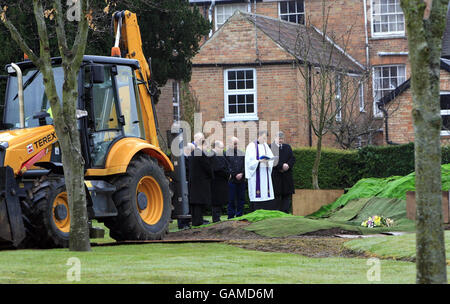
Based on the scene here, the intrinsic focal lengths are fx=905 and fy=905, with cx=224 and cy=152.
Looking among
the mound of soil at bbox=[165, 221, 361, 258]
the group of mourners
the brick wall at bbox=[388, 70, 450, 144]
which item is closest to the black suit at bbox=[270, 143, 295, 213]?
the group of mourners

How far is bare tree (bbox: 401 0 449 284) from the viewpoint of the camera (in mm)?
6945

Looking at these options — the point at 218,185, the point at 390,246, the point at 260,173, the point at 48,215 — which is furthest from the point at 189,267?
the point at 260,173

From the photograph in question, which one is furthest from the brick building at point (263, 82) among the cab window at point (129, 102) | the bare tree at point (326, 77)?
the cab window at point (129, 102)

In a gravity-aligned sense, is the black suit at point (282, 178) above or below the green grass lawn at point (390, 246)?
above

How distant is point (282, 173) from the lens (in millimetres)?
20703

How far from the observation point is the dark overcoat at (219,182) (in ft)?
65.7

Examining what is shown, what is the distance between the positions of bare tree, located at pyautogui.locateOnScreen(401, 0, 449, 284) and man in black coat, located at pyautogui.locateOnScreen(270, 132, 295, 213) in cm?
1361

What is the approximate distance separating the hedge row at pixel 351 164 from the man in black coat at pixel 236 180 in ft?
14.0

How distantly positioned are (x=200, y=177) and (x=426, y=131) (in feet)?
42.0

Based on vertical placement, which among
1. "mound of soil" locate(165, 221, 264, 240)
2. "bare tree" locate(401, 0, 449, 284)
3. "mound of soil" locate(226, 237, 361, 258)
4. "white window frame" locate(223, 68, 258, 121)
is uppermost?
Result: "white window frame" locate(223, 68, 258, 121)

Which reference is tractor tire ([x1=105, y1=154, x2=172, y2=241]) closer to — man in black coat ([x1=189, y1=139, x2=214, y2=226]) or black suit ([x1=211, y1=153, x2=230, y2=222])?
man in black coat ([x1=189, y1=139, x2=214, y2=226])

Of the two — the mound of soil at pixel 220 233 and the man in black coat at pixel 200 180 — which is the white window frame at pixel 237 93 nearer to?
the man in black coat at pixel 200 180

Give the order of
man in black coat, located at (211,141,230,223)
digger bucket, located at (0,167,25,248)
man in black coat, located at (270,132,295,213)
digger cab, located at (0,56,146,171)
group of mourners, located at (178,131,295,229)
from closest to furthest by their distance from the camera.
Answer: digger bucket, located at (0,167,25,248) < digger cab, located at (0,56,146,171) < group of mourners, located at (178,131,295,229) < man in black coat, located at (211,141,230,223) < man in black coat, located at (270,132,295,213)

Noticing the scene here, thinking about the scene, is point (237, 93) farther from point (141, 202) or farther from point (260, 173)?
point (141, 202)
